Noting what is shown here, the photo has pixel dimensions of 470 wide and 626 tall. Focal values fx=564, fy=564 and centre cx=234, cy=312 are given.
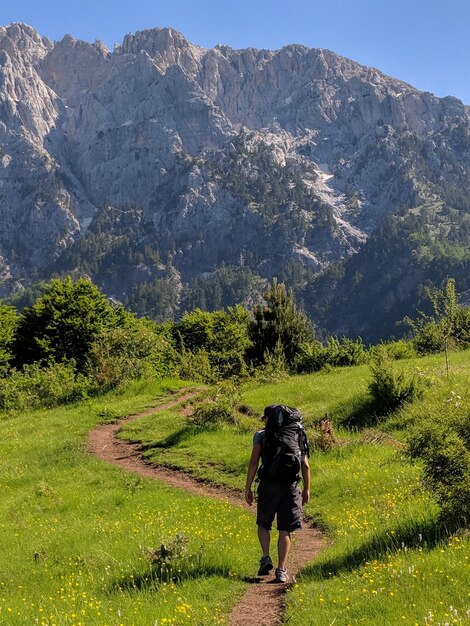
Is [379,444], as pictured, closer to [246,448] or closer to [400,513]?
[246,448]

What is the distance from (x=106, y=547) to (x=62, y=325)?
146ft

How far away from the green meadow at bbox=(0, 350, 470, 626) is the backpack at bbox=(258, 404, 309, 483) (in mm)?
1544

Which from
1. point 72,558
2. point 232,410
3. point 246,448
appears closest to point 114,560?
point 72,558

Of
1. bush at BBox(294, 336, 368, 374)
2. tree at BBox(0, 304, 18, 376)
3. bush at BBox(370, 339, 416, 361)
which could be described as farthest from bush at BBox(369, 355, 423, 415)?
tree at BBox(0, 304, 18, 376)

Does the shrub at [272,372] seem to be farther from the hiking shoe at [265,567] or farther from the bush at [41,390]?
the hiking shoe at [265,567]

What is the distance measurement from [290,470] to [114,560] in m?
3.69

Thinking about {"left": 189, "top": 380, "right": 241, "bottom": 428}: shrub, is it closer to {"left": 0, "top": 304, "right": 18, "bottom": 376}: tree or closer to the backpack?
the backpack

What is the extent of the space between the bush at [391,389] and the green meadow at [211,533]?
0.58m

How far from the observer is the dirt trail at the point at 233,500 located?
25.8 ft

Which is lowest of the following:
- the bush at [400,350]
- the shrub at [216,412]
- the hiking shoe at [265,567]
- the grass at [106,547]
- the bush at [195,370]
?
the grass at [106,547]

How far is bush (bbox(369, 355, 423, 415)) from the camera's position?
64.5 feet

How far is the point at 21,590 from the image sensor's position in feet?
32.3

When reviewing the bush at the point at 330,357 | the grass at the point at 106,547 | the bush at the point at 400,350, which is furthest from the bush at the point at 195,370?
the grass at the point at 106,547

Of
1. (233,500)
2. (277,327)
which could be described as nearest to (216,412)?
(233,500)
